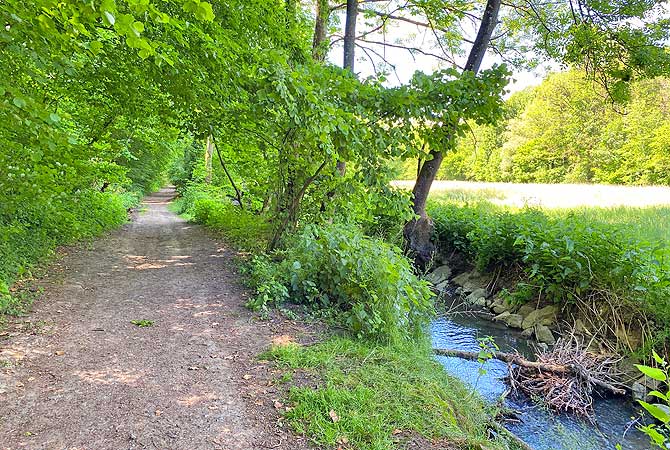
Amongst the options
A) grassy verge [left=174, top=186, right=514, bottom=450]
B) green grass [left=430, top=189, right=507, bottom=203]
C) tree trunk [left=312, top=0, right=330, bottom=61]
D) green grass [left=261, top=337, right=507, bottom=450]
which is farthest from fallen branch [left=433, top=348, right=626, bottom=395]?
green grass [left=430, top=189, right=507, bottom=203]

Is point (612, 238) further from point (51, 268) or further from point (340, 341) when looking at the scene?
point (51, 268)

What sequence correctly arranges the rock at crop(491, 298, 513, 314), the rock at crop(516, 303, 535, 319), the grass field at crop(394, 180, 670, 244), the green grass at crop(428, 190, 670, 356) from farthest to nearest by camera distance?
the grass field at crop(394, 180, 670, 244) < the rock at crop(491, 298, 513, 314) < the rock at crop(516, 303, 535, 319) < the green grass at crop(428, 190, 670, 356)

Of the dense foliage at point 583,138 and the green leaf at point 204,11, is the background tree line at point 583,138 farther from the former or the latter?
the green leaf at point 204,11

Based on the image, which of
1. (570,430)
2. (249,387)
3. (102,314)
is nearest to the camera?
(249,387)

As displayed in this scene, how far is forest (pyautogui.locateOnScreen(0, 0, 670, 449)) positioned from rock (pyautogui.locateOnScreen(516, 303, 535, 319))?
0.04m

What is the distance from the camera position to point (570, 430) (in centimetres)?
380

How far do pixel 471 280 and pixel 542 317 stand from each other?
84.6 inches

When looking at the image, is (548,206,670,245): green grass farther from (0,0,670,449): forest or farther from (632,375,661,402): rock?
(632,375,661,402): rock

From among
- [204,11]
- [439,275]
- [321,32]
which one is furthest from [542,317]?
[321,32]

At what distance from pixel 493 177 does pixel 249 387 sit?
43.8 m

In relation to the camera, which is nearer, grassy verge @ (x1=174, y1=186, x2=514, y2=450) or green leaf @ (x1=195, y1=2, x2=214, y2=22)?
green leaf @ (x1=195, y1=2, x2=214, y2=22)

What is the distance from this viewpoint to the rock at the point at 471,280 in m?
8.05

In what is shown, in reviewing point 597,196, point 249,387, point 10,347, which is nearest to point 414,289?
point 249,387

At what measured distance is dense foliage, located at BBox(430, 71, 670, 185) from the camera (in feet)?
86.6
